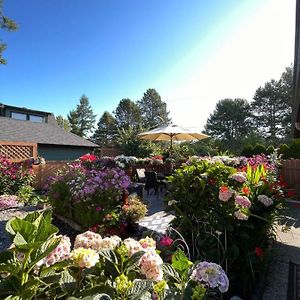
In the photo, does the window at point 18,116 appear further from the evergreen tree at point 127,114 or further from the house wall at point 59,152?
the evergreen tree at point 127,114

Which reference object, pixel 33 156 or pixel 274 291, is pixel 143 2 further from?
pixel 33 156

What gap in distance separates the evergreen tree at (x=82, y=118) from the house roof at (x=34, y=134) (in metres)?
27.5

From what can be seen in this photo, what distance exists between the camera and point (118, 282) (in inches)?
40.9

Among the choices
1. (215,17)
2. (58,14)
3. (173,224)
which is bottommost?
(173,224)

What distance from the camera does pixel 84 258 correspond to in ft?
3.73

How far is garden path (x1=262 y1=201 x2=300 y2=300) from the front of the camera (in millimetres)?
2637

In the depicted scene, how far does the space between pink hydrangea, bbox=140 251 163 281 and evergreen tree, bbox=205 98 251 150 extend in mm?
33064

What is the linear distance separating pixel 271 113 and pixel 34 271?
35.2 meters

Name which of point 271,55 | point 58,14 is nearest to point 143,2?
point 58,14

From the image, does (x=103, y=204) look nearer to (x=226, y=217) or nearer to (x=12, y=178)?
(x=226, y=217)

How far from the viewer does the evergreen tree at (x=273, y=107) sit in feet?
103

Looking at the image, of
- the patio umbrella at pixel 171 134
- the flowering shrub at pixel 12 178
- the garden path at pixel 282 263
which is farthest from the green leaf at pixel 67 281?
the flowering shrub at pixel 12 178

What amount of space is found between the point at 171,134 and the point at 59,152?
32.0 feet

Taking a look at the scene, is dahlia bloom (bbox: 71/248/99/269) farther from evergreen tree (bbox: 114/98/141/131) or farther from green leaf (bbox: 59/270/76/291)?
evergreen tree (bbox: 114/98/141/131)
